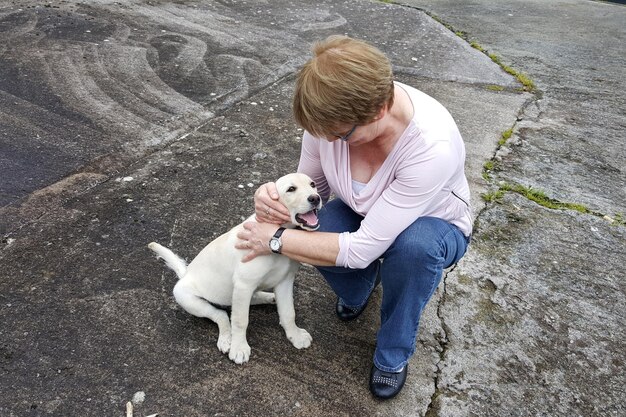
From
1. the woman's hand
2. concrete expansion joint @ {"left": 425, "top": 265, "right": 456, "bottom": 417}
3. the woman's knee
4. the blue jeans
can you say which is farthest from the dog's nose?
concrete expansion joint @ {"left": 425, "top": 265, "right": 456, "bottom": 417}

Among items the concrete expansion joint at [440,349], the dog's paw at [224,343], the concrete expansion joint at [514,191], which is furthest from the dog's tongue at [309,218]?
the concrete expansion joint at [514,191]

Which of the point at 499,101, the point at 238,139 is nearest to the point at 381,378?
the point at 238,139

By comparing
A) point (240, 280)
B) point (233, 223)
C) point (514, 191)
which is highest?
point (240, 280)

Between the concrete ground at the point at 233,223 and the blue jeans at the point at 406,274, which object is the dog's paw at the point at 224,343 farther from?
the blue jeans at the point at 406,274

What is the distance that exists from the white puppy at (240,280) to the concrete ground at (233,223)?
0.30 feet

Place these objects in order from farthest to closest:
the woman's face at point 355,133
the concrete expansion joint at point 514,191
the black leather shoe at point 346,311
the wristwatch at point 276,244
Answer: the concrete expansion joint at point 514,191
the black leather shoe at point 346,311
the wristwatch at point 276,244
the woman's face at point 355,133

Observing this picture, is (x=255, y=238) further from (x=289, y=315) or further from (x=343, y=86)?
(x=343, y=86)

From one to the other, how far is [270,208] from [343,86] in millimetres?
628

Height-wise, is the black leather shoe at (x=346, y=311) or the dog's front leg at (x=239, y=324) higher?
the dog's front leg at (x=239, y=324)

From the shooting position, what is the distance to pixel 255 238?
228 cm

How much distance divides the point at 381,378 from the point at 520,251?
1437 mm

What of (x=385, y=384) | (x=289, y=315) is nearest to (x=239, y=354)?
(x=289, y=315)

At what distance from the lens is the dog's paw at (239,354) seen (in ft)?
7.85

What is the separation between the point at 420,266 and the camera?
7.04 feet
